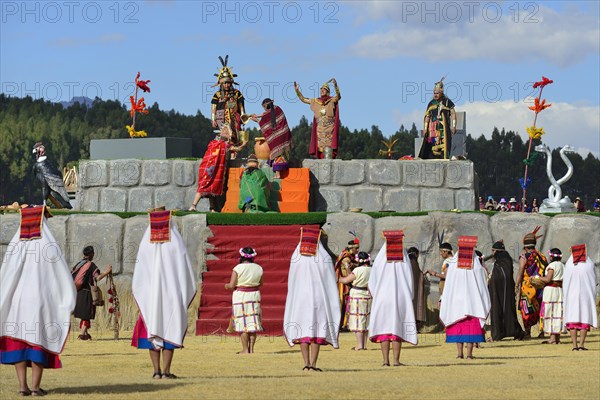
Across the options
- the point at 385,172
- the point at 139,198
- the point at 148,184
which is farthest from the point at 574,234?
the point at 139,198

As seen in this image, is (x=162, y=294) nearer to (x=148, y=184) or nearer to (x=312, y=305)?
(x=312, y=305)

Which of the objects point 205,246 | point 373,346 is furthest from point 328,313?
point 205,246

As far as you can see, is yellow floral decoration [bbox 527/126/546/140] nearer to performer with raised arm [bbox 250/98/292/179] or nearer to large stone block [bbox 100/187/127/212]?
performer with raised arm [bbox 250/98/292/179]

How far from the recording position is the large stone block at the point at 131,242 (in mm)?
24234

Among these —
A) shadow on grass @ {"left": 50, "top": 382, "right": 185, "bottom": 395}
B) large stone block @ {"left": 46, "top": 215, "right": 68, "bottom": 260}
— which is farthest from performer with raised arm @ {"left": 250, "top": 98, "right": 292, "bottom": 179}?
shadow on grass @ {"left": 50, "top": 382, "right": 185, "bottom": 395}

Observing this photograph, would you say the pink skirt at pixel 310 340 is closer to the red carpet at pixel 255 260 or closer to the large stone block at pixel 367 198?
the red carpet at pixel 255 260

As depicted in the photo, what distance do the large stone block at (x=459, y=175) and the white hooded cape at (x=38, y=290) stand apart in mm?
14704

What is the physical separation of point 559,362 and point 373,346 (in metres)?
3.82

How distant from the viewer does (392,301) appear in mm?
16734

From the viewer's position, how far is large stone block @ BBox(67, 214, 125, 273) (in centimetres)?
2433

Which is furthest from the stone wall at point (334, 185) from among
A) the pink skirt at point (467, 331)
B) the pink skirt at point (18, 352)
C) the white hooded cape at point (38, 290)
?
the pink skirt at point (18, 352)

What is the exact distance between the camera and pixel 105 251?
79.8 ft

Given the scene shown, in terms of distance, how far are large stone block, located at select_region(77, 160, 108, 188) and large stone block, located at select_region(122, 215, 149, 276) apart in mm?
3479

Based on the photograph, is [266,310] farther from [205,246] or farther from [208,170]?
[208,170]
